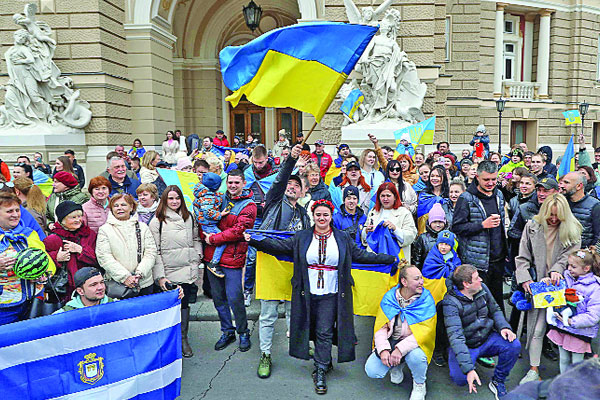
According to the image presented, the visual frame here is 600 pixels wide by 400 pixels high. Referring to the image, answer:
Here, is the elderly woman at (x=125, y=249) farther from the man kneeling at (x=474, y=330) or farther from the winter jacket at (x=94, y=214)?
the man kneeling at (x=474, y=330)

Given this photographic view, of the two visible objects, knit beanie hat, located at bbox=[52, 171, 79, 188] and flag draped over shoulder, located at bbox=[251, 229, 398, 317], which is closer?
flag draped over shoulder, located at bbox=[251, 229, 398, 317]

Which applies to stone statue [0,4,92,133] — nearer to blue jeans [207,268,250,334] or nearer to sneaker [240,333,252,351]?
blue jeans [207,268,250,334]

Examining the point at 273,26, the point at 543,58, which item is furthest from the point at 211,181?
the point at 543,58

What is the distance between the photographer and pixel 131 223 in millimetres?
4184

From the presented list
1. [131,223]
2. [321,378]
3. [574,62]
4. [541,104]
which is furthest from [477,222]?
[574,62]

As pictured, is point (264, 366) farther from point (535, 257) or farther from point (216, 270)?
point (535, 257)

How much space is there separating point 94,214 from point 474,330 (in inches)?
157

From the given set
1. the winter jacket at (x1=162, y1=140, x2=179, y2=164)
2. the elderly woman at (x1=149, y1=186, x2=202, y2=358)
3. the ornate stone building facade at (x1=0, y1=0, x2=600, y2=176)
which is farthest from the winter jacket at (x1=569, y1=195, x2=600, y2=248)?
the winter jacket at (x1=162, y1=140, x2=179, y2=164)

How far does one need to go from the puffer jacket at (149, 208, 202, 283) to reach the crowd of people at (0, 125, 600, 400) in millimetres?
11

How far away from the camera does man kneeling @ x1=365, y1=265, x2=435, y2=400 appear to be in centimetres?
383

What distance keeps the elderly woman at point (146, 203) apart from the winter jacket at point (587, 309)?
4236 mm

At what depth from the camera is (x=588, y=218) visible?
4434mm

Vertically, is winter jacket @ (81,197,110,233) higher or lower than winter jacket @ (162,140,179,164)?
lower

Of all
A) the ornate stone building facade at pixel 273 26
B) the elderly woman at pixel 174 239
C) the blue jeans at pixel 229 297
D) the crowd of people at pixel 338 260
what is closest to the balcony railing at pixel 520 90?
the ornate stone building facade at pixel 273 26
